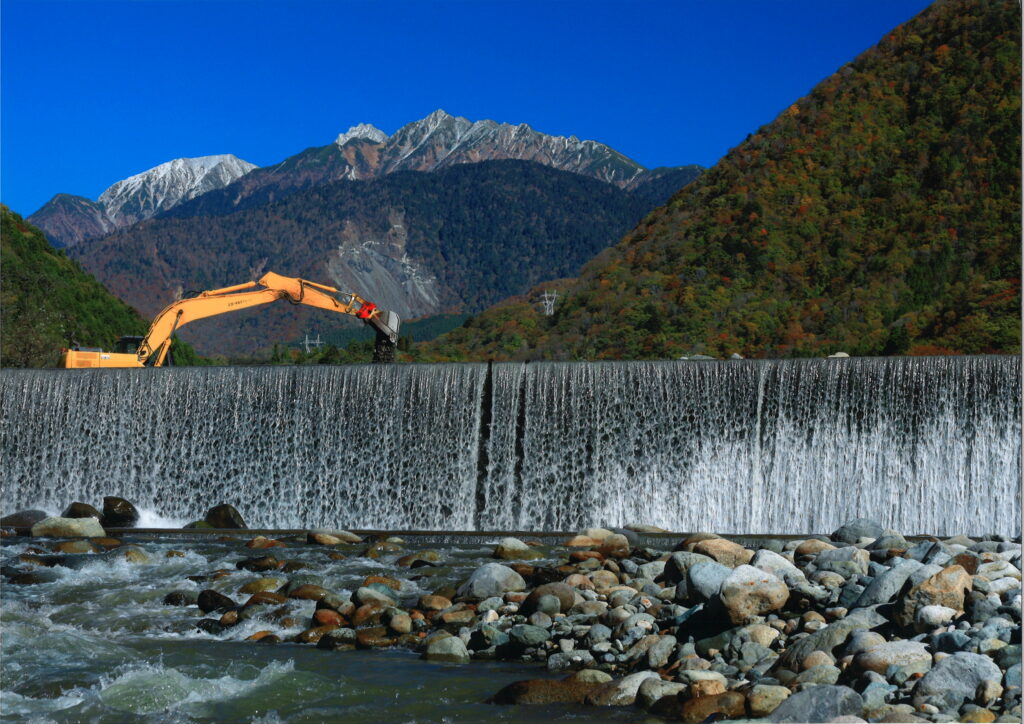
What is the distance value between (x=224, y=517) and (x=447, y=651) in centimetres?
939

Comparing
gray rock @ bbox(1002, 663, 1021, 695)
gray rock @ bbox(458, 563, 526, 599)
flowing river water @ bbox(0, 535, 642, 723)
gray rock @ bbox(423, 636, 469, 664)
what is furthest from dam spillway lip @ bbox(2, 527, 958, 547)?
gray rock @ bbox(1002, 663, 1021, 695)

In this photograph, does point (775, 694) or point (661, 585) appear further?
point (661, 585)

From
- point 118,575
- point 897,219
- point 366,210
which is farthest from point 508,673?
point 366,210

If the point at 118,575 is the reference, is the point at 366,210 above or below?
above

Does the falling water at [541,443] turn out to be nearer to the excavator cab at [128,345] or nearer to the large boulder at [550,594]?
the excavator cab at [128,345]

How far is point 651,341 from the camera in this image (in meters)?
37.4

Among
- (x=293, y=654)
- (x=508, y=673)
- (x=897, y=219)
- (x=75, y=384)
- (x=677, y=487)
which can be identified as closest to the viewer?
(x=508, y=673)

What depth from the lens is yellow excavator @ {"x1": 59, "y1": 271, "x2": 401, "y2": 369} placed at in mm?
23016

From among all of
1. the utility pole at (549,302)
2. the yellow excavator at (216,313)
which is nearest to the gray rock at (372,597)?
the yellow excavator at (216,313)

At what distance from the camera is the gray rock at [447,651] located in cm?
1027

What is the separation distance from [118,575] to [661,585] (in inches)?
265

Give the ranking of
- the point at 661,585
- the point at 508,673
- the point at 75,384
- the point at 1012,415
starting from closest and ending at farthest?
1. the point at 508,673
2. the point at 661,585
3. the point at 1012,415
4. the point at 75,384

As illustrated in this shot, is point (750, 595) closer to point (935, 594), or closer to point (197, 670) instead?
point (935, 594)

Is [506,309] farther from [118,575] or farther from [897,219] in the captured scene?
[118,575]
